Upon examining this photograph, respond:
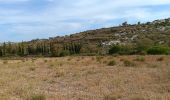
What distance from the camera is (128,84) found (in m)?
21.8

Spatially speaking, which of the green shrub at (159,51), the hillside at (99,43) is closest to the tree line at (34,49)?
the hillside at (99,43)

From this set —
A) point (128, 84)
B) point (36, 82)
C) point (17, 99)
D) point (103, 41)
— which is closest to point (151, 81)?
point (128, 84)

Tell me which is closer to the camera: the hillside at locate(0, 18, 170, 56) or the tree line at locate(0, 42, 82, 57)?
the hillside at locate(0, 18, 170, 56)

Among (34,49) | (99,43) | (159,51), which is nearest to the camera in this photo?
(159,51)

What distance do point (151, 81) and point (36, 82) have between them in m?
6.47

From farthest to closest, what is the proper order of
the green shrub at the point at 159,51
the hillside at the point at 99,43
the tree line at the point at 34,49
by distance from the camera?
the tree line at the point at 34,49 < the hillside at the point at 99,43 < the green shrub at the point at 159,51

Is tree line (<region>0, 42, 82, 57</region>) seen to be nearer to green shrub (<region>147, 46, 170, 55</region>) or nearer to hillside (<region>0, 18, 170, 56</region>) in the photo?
hillside (<region>0, 18, 170, 56</region>)

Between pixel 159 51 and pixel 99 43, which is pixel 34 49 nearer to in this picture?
pixel 99 43

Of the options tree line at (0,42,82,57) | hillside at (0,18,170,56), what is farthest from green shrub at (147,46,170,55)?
tree line at (0,42,82,57)

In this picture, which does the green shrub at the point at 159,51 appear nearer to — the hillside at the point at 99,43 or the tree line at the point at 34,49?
the hillside at the point at 99,43

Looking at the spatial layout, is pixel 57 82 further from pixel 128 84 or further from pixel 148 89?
pixel 148 89

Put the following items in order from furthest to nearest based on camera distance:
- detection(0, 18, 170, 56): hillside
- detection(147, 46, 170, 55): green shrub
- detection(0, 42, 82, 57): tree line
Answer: detection(0, 42, 82, 57): tree line, detection(0, 18, 170, 56): hillside, detection(147, 46, 170, 55): green shrub

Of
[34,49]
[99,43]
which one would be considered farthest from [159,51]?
[99,43]

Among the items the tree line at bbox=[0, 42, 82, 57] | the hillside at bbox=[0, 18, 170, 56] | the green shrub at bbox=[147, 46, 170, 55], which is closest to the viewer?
the green shrub at bbox=[147, 46, 170, 55]
